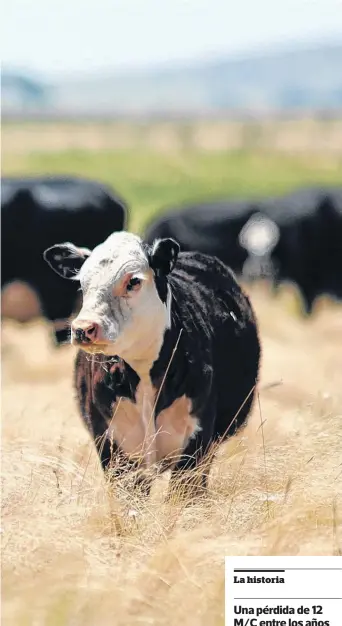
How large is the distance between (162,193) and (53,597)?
109ft

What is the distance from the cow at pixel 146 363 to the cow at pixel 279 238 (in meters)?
12.5

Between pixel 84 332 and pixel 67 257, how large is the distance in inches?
29.6

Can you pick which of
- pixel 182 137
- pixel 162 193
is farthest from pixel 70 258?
pixel 182 137

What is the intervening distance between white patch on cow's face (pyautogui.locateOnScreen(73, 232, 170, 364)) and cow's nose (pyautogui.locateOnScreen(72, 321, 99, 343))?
0.04 m

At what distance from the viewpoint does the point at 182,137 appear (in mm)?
56312

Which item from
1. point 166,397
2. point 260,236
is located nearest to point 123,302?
point 166,397

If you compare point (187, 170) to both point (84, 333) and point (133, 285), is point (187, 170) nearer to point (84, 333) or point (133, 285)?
point (133, 285)

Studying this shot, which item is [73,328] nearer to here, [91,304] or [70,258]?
[91,304]

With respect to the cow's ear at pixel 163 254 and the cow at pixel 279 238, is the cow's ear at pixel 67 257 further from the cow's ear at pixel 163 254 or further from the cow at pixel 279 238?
the cow at pixel 279 238

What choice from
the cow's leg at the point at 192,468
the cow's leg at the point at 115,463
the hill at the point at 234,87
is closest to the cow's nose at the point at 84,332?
the cow's leg at the point at 115,463

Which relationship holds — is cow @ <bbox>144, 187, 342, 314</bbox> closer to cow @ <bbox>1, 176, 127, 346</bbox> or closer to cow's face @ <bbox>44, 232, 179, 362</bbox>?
cow @ <bbox>1, 176, 127, 346</bbox>

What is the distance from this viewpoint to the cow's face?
15.2 feet

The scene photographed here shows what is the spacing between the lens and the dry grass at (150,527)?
14.9 feet

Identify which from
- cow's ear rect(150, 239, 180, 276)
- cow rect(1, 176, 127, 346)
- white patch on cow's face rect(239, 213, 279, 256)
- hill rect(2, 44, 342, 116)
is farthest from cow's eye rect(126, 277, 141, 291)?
hill rect(2, 44, 342, 116)
